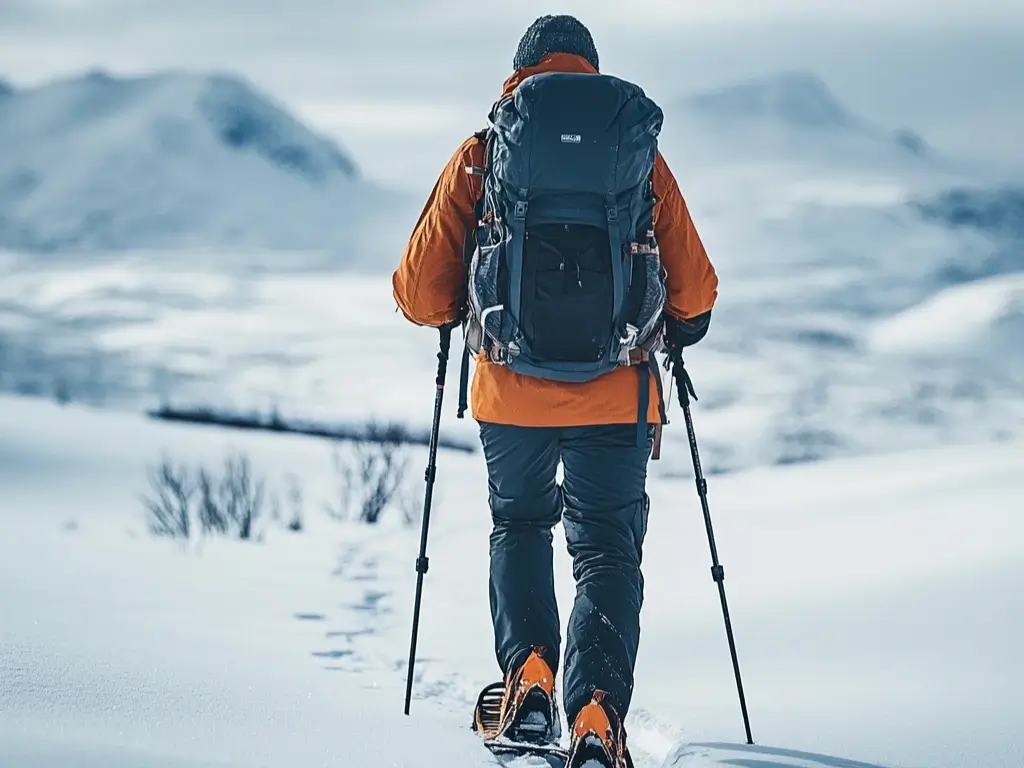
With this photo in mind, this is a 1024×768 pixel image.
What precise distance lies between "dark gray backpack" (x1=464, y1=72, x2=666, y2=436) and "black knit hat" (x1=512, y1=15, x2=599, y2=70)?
220 mm

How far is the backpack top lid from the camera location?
104 inches

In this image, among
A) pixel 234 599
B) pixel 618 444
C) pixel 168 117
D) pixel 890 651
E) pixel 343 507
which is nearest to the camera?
pixel 618 444

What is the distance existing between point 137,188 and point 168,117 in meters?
14.9

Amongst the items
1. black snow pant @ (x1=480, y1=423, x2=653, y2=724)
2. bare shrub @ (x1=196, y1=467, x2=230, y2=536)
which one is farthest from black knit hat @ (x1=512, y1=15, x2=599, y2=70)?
bare shrub @ (x1=196, y1=467, x2=230, y2=536)

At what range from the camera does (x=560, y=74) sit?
2689 millimetres

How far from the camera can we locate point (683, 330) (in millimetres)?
3062

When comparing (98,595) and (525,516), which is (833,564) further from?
(98,595)

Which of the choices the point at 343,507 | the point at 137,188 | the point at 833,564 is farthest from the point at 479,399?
the point at 137,188

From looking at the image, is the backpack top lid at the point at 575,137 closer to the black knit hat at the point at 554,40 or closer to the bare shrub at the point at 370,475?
the black knit hat at the point at 554,40

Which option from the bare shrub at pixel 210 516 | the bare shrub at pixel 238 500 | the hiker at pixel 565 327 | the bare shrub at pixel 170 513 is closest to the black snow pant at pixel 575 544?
the hiker at pixel 565 327

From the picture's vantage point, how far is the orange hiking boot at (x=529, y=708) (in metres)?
Answer: 2.87

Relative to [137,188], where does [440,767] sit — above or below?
below

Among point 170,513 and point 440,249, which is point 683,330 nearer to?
point 440,249

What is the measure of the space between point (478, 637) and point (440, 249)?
7.54ft
